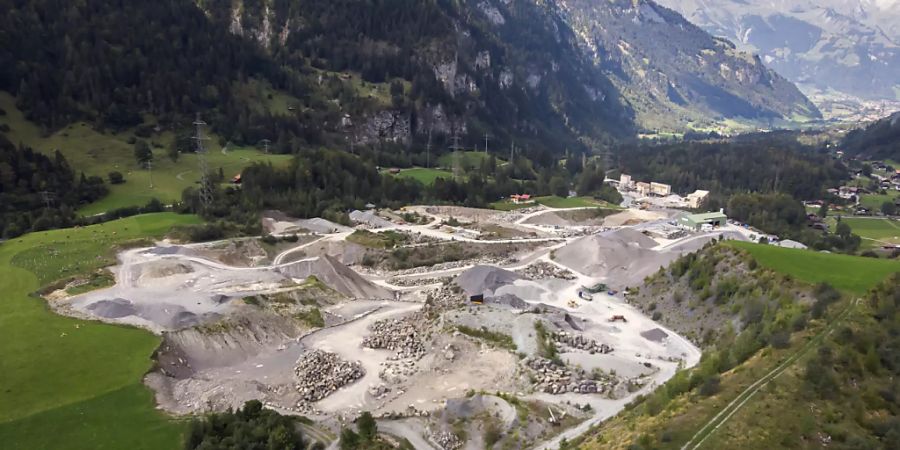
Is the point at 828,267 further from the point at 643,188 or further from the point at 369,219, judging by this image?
the point at 643,188

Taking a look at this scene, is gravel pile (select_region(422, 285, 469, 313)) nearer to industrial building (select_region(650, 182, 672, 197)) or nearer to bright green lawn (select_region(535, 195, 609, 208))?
bright green lawn (select_region(535, 195, 609, 208))

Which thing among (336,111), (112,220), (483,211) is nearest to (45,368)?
(112,220)

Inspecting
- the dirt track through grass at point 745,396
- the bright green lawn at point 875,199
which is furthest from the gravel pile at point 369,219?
the bright green lawn at point 875,199

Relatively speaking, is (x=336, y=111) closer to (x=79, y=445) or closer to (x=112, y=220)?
(x=112, y=220)

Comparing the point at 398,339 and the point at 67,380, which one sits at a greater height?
the point at 67,380

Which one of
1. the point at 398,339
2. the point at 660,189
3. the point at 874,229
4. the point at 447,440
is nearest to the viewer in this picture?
the point at 447,440

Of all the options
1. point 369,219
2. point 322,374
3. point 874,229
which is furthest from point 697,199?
point 322,374

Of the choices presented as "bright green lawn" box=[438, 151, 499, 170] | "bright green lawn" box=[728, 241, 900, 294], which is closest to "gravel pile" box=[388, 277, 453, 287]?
"bright green lawn" box=[728, 241, 900, 294]
